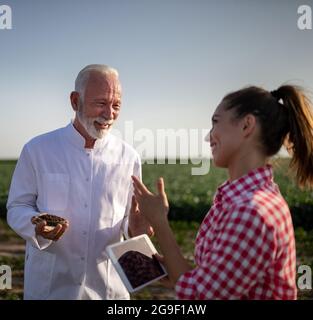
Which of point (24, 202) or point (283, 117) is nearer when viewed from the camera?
point (283, 117)

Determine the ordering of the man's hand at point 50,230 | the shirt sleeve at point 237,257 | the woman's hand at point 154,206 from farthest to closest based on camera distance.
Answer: the man's hand at point 50,230 < the woman's hand at point 154,206 < the shirt sleeve at point 237,257

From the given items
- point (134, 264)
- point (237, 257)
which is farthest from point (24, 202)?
point (237, 257)

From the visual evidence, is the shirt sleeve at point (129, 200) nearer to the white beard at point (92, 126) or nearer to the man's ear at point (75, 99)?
the white beard at point (92, 126)

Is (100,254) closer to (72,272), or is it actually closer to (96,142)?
(72,272)

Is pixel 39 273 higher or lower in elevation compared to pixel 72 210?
lower

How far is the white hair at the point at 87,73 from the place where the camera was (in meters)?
2.88

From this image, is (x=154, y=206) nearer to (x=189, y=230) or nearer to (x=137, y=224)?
(x=137, y=224)

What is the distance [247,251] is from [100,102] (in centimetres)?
145

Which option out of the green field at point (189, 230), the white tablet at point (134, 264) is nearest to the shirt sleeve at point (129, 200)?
the white tablet at point (134, 264)

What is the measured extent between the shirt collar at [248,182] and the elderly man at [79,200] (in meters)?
1.02

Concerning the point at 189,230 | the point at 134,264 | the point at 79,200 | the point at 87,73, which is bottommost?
the point at 189,230

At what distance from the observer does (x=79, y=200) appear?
287cm

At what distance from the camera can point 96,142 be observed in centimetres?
298
